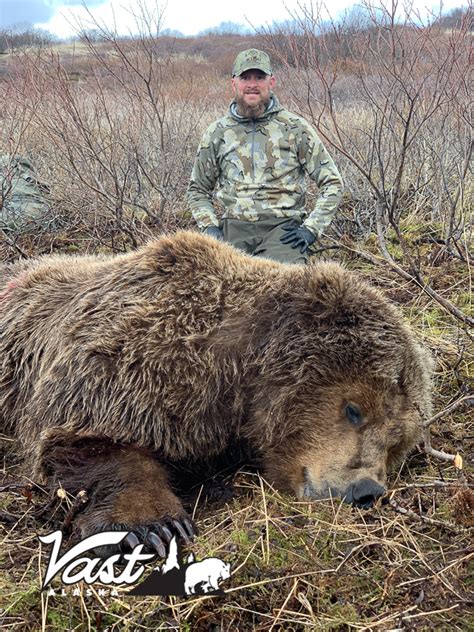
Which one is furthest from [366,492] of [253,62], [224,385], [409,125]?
[409,125]

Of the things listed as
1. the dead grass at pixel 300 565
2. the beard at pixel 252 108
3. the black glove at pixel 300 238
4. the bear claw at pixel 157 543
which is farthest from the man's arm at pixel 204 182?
the bear claw at pixel 157 543

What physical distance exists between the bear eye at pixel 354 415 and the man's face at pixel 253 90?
3415 millimetres

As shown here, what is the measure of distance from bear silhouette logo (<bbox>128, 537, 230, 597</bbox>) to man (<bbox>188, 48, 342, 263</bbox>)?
3.40 meters

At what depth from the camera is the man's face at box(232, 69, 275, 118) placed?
5.54 m

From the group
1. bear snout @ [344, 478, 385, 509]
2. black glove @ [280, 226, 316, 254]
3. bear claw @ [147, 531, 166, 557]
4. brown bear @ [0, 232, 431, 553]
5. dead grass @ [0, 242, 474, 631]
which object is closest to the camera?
dead grass @ [0, 242, 474, 631]

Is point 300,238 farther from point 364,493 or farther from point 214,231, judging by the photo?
point 364,493

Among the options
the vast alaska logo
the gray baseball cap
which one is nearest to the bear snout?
the vast alaska logo

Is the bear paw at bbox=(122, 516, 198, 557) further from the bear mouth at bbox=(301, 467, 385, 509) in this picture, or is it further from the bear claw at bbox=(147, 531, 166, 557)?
the bear mouth at bbox=(301, 467, 385, 509)

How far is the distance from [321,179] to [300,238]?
2.17ft

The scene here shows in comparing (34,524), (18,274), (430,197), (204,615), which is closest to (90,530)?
(34,524)

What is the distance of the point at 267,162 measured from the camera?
5613 mm

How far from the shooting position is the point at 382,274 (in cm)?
589

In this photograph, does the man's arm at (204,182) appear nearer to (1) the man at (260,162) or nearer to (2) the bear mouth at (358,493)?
(1) the man at (260,162)

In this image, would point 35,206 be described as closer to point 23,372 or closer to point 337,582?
point 23,372
